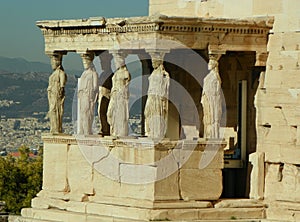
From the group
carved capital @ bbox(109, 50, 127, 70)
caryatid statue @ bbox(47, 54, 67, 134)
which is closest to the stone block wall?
caryatid statue @ bbox(47, 54, 67, 134)

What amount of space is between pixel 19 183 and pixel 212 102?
1803 centimetres

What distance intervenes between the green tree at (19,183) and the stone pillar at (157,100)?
14426 millimetres

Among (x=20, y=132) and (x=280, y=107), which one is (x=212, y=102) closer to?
(x=280, y=107)

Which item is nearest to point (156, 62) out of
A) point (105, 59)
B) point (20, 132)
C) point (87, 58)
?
point (87, 58)

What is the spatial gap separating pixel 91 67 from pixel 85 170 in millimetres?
1838

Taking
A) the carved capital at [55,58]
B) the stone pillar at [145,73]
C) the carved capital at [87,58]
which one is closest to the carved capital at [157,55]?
the carved capital at [87,58]

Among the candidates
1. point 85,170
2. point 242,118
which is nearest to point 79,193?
point 85,170

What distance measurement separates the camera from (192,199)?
30.7 metres

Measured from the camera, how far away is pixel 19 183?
48.2 m

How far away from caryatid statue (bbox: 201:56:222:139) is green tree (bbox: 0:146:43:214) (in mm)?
14205

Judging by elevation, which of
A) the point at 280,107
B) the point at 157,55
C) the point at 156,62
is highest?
the point at 157,55

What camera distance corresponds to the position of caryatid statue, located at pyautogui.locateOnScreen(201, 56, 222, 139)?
101 ft

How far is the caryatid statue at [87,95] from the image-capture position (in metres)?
32.0

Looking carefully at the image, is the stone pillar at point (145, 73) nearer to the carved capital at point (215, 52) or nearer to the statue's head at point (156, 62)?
the carved capital at point (215, 52)
